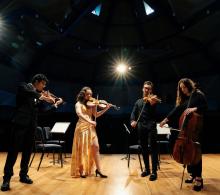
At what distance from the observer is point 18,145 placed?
3.32 m

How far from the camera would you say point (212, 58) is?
28.6ft

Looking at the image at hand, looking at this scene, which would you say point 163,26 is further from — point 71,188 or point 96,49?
point 71,188

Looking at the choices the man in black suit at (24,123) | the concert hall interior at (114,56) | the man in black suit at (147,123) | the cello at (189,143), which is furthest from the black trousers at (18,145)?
the concert hall interior at (114,56)

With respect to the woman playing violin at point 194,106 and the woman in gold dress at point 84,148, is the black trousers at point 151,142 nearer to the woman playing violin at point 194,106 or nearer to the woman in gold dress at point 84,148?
the woman playing violin at point 194,106

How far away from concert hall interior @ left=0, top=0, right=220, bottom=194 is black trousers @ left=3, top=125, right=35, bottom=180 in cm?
390

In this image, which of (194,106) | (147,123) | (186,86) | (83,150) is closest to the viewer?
(194,106)

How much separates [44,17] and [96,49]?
2692mm

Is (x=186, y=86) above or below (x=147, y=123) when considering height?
above

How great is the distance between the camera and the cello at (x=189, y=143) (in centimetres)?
303

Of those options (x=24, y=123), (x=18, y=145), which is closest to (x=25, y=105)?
(x=24, y=123)

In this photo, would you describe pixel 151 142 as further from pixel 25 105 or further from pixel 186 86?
pixel 25 105

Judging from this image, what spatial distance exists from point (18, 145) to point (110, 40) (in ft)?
22.4

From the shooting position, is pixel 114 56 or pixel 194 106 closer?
pixel 194 106

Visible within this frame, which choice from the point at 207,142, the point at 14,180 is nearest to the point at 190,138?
the point at 14,180
